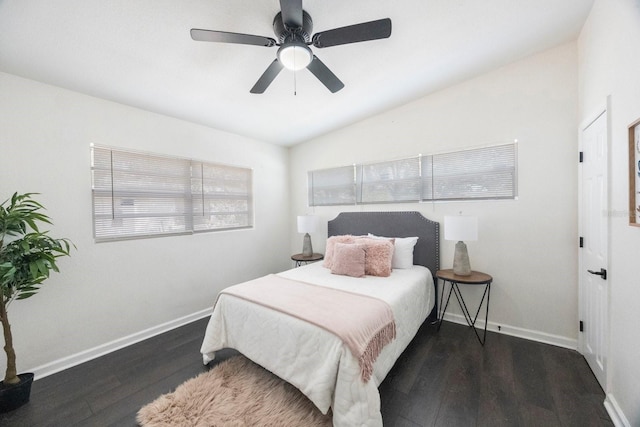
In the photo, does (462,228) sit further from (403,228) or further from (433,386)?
(433,386)

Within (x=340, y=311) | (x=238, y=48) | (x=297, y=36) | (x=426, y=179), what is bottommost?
(x=340, y=311)

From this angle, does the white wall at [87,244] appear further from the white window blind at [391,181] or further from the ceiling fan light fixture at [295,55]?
the white window blind at [391,181]

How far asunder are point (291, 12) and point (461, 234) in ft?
7.76

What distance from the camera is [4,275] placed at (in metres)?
1.66

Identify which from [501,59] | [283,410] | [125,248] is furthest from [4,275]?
[501,59]

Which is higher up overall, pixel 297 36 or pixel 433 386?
pixel 297 36

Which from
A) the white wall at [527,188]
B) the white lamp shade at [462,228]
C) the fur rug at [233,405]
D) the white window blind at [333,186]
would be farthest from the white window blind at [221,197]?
the white lamp shade at [462,228]

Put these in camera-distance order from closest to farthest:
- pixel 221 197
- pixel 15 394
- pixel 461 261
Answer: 1. pixel 15 394
2. pixel 461 261
3. pixel 221 197

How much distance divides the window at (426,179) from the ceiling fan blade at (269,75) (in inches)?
79.1

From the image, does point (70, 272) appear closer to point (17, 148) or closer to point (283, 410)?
Result: point (17, 148)

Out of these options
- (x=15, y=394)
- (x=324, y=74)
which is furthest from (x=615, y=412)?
(x=15, y=394)

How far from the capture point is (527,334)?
8.48ft

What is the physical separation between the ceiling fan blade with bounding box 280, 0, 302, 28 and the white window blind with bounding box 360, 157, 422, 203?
7.27ft

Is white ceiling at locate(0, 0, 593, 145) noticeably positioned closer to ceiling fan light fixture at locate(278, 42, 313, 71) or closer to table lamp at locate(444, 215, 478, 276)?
ceiling fan light fixture at locate(278, 42, 313, 71)
